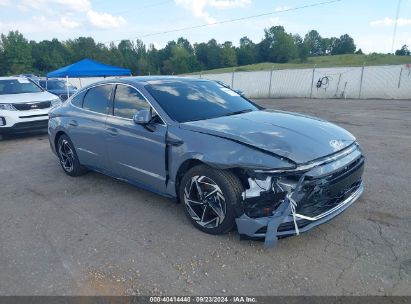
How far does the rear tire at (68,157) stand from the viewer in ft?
18.7

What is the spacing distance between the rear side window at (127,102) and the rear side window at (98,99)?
221mm

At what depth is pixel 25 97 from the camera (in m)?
9.74

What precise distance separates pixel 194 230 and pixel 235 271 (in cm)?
85

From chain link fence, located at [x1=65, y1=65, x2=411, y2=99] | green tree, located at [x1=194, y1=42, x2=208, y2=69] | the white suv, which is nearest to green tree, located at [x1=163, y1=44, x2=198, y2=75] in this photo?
green tree, located at [x1=194, y1=42, x2=208, y2=69]

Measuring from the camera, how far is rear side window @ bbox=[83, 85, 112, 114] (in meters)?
4.94

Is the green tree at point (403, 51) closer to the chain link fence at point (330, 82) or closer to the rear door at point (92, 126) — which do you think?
the chain link fence at point (330, 82)

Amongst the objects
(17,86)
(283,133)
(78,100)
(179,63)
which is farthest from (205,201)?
(179,63)

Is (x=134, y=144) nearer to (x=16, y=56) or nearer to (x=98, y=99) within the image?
(x=98, y=99)

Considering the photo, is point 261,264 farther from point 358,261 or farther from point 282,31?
point 282,31

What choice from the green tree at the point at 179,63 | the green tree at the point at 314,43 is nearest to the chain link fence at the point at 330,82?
the green tree at the point at 179,63

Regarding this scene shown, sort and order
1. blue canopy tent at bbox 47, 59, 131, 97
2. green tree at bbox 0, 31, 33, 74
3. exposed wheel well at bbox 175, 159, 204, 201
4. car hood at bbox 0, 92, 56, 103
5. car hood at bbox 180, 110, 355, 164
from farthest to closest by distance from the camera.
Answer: green tree at bbox 0, 31, 33, 74, blue canopy tent at bbox 47, 59, 131, 97, car hood at bbox 0, 92, 56, 103, exposed wheel well at bbox 175, 159, 204, 201, car hood at bbox 180, 110, 355, 164

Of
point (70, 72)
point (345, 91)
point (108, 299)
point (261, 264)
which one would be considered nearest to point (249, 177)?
point (261, 264)

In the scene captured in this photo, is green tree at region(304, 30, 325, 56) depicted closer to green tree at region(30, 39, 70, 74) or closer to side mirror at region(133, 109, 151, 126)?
green tree at region(30, 39, 70, 74)

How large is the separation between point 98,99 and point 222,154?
8.40 feet
